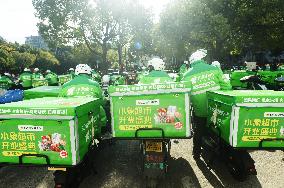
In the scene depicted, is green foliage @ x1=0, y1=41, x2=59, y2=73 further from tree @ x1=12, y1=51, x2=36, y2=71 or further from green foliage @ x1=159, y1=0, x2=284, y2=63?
green foliage @ x1=159, y1=0, x2=284, y2=63

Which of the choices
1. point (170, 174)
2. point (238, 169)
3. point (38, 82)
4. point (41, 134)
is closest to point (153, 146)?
point (170, 174)

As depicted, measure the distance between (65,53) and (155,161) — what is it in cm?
7822

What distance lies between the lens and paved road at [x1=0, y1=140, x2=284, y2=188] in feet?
17.8

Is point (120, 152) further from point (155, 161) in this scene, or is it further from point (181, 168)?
point (155, 161)

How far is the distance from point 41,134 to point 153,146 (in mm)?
1744

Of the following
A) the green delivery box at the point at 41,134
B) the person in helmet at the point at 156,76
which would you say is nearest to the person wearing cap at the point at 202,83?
the person in helmet at the point at 156,76

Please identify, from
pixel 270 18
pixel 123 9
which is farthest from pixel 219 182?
pixel 123 9

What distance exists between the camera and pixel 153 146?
503 centimetres

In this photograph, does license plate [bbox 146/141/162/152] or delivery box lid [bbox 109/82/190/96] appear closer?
delivery box lid [bbox 109/82/190/96]

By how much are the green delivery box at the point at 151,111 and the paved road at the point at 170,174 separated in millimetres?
1147

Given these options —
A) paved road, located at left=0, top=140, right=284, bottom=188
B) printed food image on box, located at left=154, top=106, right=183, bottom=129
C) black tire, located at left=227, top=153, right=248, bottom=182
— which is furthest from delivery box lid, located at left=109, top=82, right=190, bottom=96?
paved road, located at left=0, top=140, right=284, bottom=188

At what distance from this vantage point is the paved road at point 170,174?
5.44m

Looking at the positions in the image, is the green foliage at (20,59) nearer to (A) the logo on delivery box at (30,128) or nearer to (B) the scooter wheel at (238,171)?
(A) the logo on delivery box at (30,128)

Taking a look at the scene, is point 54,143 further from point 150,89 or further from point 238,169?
point 238,169
